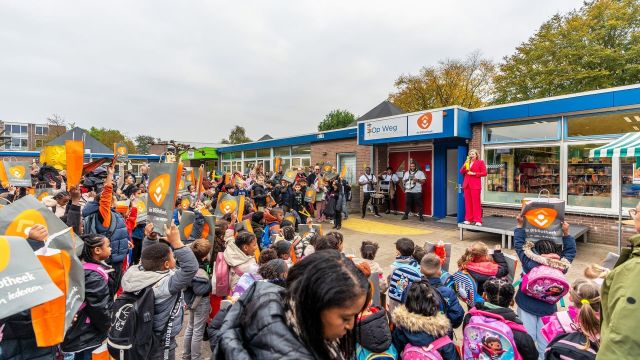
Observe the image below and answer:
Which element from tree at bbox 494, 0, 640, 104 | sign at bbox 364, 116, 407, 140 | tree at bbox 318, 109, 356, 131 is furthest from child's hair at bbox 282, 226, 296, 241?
tree at bbox 318, 109, 356, 131

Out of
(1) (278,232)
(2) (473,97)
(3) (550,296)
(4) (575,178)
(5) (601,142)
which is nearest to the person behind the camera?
(3) (550,296)

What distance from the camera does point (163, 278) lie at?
8.20 ft

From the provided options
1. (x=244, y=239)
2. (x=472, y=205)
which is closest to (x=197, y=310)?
(x=244, y=239)

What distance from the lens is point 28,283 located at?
1.48 m

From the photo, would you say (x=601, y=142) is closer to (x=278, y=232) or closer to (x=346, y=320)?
(x=278, y=232)

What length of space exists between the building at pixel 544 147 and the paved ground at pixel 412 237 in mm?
711

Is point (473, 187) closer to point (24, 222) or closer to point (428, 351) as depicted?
point (428, 351)

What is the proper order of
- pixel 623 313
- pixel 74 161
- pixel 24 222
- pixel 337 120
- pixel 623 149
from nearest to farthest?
pixel 623 313 < pixel 24 222 < pixel 74 161 < pixel 623 149 < pixel 337 120

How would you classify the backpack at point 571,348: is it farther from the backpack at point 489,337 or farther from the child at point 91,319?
the child at point 91,319

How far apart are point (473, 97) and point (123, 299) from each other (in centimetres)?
3185

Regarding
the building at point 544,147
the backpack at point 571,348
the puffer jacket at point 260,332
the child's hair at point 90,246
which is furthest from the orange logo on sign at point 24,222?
the building at point 544,147

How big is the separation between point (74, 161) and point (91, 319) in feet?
6.31

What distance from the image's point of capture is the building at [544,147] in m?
7.51

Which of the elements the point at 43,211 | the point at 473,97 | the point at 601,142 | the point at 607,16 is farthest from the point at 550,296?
the point at 473,97
